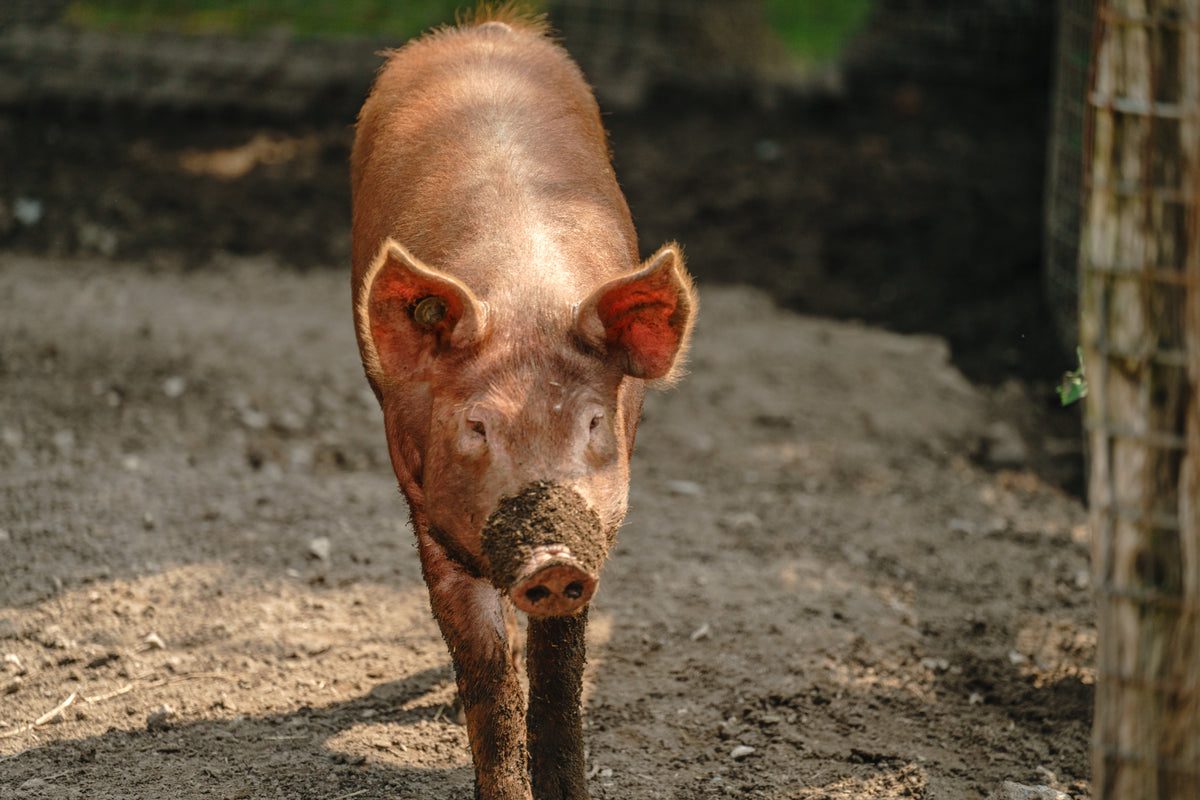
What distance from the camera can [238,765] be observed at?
4664mm

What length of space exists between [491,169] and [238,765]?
2.13 metres

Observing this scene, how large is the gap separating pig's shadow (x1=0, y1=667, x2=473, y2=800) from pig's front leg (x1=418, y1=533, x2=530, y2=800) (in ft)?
1.35

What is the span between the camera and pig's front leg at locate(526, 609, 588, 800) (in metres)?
4.39

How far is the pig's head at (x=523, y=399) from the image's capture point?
140 inches

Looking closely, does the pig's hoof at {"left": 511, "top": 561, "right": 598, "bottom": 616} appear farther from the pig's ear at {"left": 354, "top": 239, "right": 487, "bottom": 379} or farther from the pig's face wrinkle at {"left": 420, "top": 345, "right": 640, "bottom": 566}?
the pig's ear at {"left": 354, "top": 239, "right": 487, "bottom": 379}

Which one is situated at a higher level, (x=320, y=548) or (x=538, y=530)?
(x=538, y=530)

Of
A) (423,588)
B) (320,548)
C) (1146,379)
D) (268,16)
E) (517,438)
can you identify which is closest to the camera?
(1146,379)

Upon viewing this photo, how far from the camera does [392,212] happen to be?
15.9ft

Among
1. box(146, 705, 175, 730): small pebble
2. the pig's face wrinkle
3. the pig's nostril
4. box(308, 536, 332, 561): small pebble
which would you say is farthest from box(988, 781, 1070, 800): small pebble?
box(308, 536, 332, 561): small pebble

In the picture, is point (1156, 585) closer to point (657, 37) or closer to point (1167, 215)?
point (1167, 215)

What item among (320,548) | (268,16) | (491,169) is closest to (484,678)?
(491,169)

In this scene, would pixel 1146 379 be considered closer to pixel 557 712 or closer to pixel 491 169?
pixel 557 712

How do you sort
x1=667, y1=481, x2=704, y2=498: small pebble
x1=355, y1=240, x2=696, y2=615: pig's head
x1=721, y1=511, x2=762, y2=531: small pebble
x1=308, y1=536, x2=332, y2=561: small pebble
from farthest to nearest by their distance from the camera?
x1=667, y1=481, x2=704, y2=498: small pebble, x1=721, y1=511, x2=762, y2=531: small pebble, x1=308, y1=536, x2=332, y2=561: small pebble, x1=355, y1=240, x2=696, y2=615: pig's head

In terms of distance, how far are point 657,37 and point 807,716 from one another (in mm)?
7802
